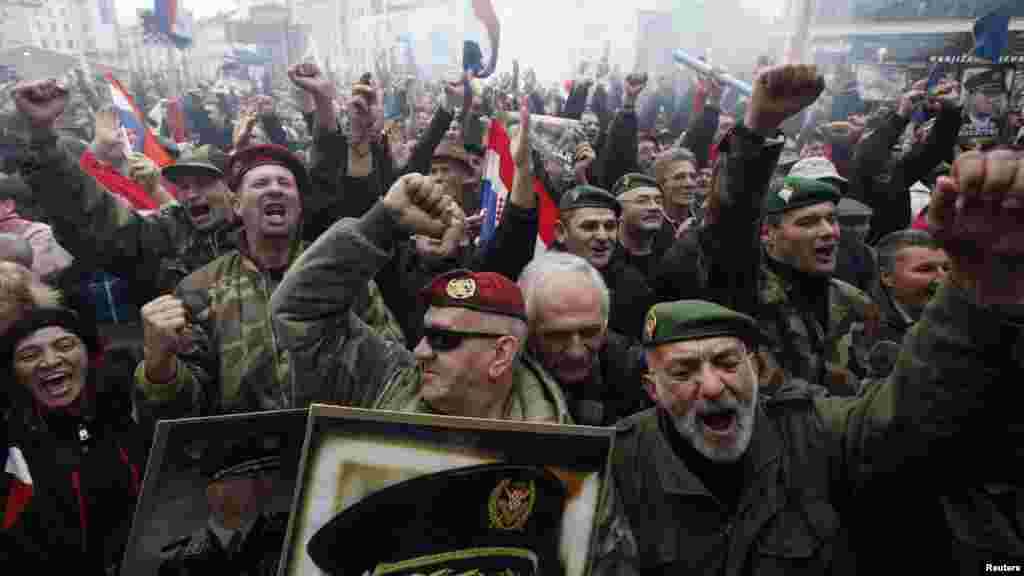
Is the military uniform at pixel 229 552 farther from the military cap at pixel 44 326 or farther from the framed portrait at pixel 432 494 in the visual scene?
the military cap at pixel 44 326

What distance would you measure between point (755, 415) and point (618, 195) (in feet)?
8.35

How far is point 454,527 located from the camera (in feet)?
4.78

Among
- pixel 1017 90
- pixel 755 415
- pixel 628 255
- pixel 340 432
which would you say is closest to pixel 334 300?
pixel 340 432

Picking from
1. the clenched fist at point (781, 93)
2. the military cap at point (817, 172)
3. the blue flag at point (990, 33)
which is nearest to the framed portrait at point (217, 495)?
the clenched fist at point (781, 93)

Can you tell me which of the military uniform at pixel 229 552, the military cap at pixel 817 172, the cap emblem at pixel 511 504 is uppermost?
the military cap at pixel 817 172

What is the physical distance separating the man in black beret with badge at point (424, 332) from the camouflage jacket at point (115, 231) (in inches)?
44.5

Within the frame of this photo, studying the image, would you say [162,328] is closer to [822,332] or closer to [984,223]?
[984,223]

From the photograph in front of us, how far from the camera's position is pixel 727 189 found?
8.00 feet

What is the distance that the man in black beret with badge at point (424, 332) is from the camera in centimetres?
205

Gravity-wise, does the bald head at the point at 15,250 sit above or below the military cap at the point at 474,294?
below

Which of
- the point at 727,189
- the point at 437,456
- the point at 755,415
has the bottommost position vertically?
the point at 755,415

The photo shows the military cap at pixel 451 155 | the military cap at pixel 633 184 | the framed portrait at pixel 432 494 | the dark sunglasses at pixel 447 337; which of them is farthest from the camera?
the military cap at pixel 451 155

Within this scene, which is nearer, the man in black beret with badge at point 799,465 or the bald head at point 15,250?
the man in black beret with badge at point 799,465

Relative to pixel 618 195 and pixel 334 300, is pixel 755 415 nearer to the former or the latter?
pixel 334 300
